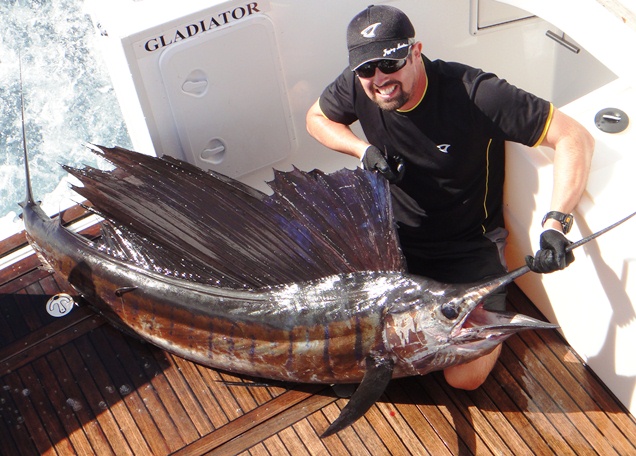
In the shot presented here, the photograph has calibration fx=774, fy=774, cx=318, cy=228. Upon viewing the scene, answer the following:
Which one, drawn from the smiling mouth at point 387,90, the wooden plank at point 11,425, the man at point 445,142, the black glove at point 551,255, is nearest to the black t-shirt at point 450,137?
the man at point 445,142

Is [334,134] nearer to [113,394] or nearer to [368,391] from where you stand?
[368,391]

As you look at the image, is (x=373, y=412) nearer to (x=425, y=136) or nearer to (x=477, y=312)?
(x=477, y=312)

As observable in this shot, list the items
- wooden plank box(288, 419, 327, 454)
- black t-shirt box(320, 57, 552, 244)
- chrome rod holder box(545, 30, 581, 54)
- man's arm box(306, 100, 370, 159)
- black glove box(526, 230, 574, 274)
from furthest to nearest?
chrome rod holder box(545, 30, 581, 54) < man's arm box(306, 100, 370, 159) < wooden plank box(288, 419, 327, 454) < black t-shirt box(320, 57, 552, 244) < black glove box(526, 230, 574, 274)

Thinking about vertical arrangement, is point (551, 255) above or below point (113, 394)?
above

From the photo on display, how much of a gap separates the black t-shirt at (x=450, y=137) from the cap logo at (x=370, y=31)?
0.25 m

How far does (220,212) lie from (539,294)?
45.7 inches

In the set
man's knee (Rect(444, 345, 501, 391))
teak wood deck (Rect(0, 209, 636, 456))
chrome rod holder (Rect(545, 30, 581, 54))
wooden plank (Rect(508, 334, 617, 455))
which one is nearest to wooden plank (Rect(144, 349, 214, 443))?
teak wood deck (Rect(0, 209, 636, 456))

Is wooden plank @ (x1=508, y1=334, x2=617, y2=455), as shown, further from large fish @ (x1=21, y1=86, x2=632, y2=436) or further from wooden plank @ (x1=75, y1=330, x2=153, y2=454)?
wooden plank @ (x1=75, y1=330, x2=153, y2=454)

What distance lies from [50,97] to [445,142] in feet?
9.80

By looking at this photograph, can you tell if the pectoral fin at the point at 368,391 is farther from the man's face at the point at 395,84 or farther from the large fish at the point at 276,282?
the man's face at the point at 395,84

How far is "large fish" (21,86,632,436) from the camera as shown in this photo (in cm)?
229

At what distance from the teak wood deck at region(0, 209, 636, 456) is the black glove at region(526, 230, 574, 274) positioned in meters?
0.61

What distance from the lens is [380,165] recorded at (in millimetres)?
2490

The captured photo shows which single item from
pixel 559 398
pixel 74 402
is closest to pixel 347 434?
pixel 559 398
